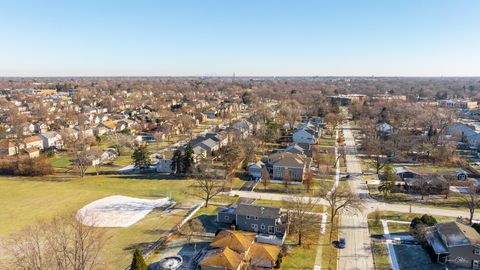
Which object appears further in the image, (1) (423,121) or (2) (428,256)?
(1) (423,121)

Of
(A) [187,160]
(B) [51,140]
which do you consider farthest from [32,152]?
(A) [187,160]

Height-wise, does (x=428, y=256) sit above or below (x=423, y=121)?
below

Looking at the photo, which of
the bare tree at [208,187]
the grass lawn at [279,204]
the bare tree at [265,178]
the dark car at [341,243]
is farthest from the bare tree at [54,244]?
the bare tree at [265,178]

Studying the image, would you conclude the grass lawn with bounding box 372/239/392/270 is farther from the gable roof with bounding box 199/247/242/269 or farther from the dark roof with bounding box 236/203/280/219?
the gable roof with bounding box 199/247/242/269

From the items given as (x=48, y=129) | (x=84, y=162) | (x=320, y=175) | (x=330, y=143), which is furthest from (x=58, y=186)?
(x=330, y=143)

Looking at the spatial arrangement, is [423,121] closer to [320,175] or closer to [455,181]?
[455,181]

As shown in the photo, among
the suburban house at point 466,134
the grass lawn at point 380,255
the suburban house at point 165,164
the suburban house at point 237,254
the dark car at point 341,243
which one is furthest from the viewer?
the suburban house at point 466,134

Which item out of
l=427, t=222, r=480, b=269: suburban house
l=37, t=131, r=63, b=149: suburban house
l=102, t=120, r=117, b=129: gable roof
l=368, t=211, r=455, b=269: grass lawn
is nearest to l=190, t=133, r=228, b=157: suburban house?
l=37, t=131, r=63, b=149: suburban house

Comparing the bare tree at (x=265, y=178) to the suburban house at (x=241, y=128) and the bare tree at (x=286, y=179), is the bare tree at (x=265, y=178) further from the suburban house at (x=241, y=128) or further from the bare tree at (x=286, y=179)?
the suburban house at (x=241, y=128)
